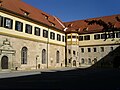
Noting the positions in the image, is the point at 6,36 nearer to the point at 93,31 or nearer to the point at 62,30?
the point at 62,30

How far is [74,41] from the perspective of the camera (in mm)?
49219

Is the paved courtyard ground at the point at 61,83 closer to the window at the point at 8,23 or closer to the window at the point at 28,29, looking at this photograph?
the window at the point at 8,23

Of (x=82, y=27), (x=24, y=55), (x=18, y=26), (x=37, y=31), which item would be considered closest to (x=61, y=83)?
(x=18, y=26)

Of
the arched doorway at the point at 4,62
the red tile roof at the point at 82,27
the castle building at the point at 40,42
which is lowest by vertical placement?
the arched doorway at the point at 4,62

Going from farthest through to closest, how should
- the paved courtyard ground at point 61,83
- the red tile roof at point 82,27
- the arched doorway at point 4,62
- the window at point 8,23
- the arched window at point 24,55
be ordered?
the red tile roof at point 82,27 → the arched window at point 24,55 → the window at point 8,23 → the arched doorway at point 4,62 → the paved courtyard ground at point 61,83

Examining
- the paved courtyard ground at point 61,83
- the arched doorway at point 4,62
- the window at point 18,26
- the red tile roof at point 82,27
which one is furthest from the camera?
the red tile roof at point 82,27

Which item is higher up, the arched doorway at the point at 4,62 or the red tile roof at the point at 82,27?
the red tile roof at the point at 82,27

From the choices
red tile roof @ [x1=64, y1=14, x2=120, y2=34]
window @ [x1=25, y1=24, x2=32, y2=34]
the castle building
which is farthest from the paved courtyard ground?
red tile roof @ [x1=64, y1=14, x2=120, y2=34]

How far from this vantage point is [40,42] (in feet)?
129

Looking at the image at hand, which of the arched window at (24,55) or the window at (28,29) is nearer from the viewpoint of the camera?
the arched window at (24,55)

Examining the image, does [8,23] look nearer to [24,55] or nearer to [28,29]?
[28,29]

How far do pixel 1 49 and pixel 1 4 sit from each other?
664cm

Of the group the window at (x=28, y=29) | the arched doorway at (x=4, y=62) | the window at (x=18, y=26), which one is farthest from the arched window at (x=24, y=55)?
the arched doorway at (x=4, y=62)

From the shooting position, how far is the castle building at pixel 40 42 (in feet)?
102
